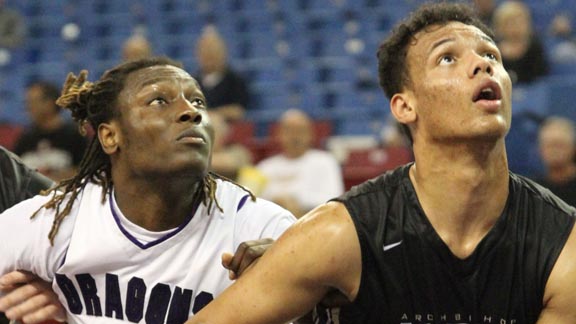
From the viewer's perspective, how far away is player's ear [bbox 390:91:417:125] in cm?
284

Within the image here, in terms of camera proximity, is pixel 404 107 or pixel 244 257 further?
pixel 404 107

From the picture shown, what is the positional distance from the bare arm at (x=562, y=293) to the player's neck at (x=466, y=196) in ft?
0.76

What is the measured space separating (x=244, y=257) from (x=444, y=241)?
583 mm

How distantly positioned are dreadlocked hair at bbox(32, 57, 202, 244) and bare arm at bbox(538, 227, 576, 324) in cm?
117

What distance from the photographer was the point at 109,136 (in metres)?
3.24

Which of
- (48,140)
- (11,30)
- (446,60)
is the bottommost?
(48,140)

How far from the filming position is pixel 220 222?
3.14m

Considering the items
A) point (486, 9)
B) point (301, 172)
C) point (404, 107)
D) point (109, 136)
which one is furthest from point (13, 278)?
point (486, 9)

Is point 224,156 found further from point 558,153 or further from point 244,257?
point 244,257

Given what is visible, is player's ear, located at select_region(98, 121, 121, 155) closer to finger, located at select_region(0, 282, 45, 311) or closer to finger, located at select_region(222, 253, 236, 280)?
finger, located at select_region(0, 282, 45, 311)

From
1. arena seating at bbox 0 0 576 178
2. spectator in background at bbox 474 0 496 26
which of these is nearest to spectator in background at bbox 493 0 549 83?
spectator in background at bbox 474 0 496 26

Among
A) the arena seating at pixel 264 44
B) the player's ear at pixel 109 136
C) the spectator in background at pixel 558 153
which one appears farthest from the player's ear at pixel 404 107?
the arena seating at pixel 264 44

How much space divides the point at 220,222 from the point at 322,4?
23.7ft

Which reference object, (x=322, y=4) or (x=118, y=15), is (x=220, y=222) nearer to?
(x=322, y=4)
